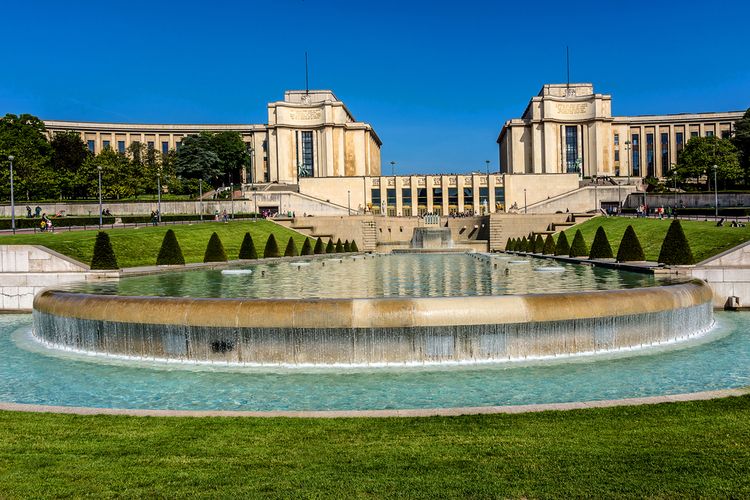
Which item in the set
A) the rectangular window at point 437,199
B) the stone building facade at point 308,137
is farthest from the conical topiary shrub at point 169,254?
the stone building facade at point 308,137

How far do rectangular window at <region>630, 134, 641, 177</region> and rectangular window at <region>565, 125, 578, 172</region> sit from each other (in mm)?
21084

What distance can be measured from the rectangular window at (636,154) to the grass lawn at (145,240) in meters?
91.0

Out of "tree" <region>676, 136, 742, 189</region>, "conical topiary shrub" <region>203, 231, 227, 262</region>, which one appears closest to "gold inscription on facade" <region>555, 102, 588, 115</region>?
"tree" <region>676, 136, 742, 189</region>

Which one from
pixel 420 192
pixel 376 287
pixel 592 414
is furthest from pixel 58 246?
pixel 420 192

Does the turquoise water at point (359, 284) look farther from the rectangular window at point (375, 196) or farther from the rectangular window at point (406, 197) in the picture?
the rectangular window at point (375, 196)

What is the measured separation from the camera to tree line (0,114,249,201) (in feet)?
→ 257

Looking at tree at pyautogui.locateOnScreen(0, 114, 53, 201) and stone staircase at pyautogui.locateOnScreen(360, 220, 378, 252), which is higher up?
tree at pyautogui.locateOnScreen(0, 114, 53, 201)

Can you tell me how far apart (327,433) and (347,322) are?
641cm

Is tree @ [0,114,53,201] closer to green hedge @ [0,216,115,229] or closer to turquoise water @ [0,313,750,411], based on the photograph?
green hedge @ [0,216,115,229]

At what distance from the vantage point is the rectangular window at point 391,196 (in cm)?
10434

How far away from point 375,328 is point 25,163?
255 feet

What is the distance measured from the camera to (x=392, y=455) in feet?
22.9

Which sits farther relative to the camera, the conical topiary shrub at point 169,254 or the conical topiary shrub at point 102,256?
the conical topiary shrub at point 169,254

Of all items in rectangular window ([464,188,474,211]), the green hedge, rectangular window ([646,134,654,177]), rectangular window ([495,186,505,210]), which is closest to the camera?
the green hedge
